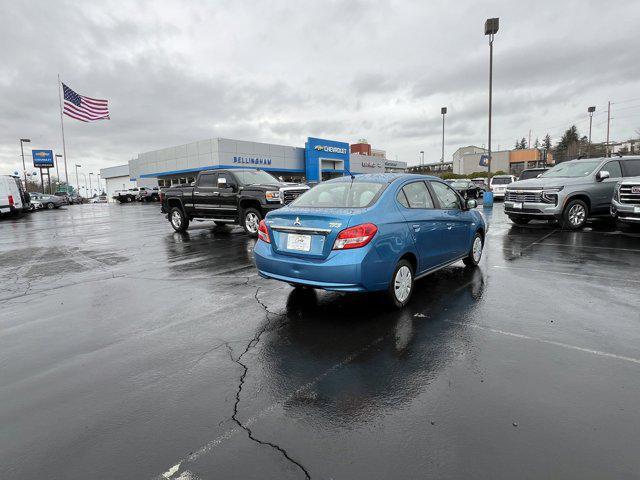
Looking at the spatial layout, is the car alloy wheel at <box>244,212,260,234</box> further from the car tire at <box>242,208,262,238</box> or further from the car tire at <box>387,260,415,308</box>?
the car tire at <box>387,260,415,308</box>

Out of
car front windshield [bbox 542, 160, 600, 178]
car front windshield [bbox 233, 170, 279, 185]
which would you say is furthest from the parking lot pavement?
car front windshield [bbox 542, 160, 600, 178]

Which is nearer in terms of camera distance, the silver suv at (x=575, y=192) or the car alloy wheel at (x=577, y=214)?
the silver suv at (x=575, y=192)

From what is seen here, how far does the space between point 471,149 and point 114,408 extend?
100143mm

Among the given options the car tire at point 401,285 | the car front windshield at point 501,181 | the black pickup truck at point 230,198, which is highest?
the car front windshield at point 501,181

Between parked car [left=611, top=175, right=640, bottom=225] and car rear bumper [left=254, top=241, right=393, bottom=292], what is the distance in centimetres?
861

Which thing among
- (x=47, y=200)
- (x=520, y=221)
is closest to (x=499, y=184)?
(x=520, y=221)

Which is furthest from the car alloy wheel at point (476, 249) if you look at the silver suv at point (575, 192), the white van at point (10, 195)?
the white van at point (10, 195)

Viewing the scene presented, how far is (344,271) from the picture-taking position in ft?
14.6

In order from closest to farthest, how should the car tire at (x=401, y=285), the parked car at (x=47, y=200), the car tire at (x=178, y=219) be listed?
1. the car tire at (x=401, y=285)
2. the car tire at (x=178, y=219)
3. the parked car at (x=47, y=200)

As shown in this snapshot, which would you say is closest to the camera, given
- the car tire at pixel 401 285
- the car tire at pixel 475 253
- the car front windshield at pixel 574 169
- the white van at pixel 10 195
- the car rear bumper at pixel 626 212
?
the car tire at pixel 401 285

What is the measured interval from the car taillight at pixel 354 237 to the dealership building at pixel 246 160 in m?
37.1

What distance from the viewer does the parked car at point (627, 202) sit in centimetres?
978

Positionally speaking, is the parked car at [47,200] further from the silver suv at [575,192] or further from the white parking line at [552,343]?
the white parking line at [552,343]

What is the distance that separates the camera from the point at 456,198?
262 inches
